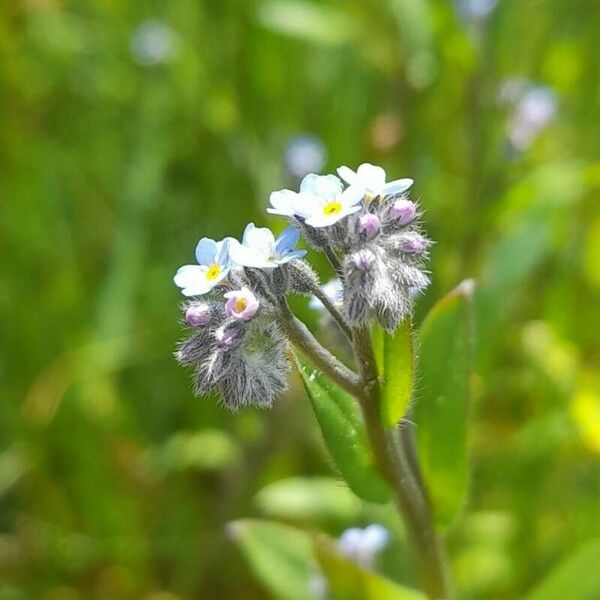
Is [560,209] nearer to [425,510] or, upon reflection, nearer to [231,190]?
[231,190]

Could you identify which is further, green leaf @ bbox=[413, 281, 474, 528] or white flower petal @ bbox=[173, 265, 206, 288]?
green leaf @ bbox=[413, 281, 474, 528]

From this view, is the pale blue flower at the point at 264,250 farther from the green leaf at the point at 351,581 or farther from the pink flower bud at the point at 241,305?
the green leaf at the point at 351,581

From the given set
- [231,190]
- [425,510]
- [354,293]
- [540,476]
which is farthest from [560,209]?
[354,293]

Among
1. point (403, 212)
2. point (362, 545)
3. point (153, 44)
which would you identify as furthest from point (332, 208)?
point (153, 44)

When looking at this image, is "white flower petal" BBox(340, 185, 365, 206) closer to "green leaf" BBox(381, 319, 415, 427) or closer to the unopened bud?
the unopened bud

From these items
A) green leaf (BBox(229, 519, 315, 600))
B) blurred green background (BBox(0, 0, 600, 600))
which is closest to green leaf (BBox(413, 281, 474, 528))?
green leaf (BBox(229, 519, 315, 600))

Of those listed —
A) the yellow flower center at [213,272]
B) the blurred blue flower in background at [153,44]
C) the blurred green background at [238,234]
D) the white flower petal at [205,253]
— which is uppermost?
the blurred blue flower in background at [153,44]

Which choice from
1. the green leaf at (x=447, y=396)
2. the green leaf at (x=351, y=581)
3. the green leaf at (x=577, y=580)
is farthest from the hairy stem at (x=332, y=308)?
the green leaf at (x=577, y=580)
